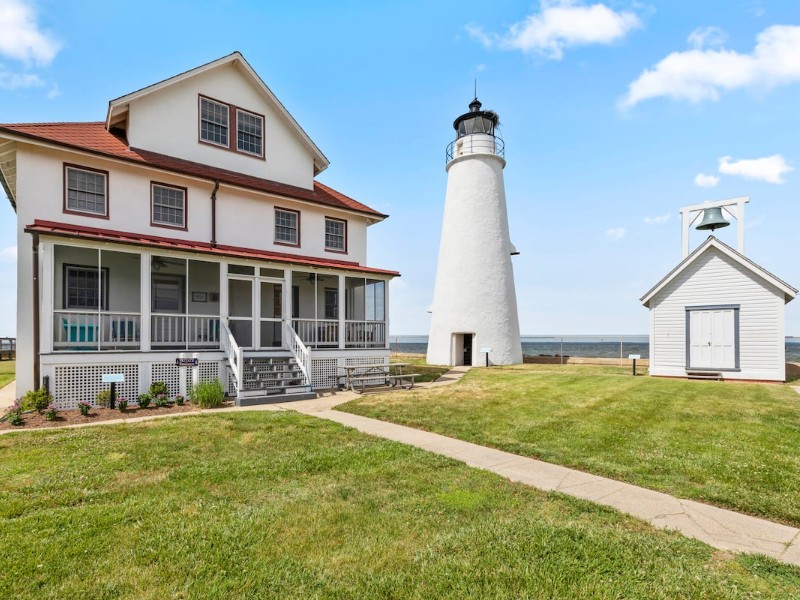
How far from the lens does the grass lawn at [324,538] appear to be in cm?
316

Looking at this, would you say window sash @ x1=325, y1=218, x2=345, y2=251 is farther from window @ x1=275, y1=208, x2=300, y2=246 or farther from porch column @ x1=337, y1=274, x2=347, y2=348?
porch column @ x1=337, y1=274, x2=347, y2=348

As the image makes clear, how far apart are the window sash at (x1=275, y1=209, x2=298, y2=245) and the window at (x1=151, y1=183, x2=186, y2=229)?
3251mm

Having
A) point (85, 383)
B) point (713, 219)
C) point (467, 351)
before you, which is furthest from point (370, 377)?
point (713, 219)

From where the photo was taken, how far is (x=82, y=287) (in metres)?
12.9

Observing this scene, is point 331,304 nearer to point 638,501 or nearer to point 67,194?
point 67,194

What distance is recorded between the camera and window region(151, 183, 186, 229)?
45.4ft

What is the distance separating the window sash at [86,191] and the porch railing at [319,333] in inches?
264

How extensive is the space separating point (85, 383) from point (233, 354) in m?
3.42

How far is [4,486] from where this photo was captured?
5.02 metres

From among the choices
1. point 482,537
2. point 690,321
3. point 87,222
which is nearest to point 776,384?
point 690,321

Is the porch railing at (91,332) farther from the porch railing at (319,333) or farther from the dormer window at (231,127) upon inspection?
the dormer window at (231,127)

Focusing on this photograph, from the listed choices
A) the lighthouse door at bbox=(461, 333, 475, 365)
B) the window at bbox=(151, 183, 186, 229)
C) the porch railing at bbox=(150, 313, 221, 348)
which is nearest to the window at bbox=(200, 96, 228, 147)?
the window at bbox=(151, 183, 186, 229)

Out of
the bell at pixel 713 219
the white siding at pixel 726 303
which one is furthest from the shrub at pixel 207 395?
the bell at pixel 713 219

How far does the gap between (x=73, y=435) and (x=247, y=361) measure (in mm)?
5684
